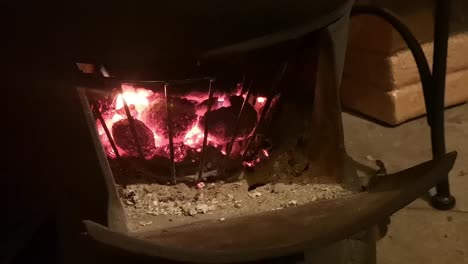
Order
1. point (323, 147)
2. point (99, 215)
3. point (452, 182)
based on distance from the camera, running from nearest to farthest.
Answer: point (99, 215) → point (323, 147) → point (452, 182)

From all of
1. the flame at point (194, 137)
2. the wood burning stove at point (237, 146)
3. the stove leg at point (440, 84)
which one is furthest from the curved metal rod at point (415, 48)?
the flame at point (194, 137)

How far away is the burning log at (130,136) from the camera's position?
0.96 metres

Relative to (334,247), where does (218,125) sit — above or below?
above

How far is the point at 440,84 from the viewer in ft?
3.66

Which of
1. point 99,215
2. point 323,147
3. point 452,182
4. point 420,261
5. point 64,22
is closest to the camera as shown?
point 64,22

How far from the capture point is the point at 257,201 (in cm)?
93

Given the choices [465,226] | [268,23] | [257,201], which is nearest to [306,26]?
[268,23]

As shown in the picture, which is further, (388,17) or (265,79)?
(388,17)

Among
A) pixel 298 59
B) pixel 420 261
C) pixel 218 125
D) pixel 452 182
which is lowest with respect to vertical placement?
pixel 420 261

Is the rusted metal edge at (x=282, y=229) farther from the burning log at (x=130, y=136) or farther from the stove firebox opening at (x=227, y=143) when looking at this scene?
the burning log at (x=130, y=136)

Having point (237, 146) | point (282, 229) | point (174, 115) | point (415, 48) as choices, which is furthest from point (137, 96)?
point (415, 48)

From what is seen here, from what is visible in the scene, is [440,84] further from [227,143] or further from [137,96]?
[137,96]

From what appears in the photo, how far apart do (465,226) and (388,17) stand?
43 centimetres

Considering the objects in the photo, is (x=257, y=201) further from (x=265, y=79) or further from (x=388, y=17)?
(x=388, y=17)
